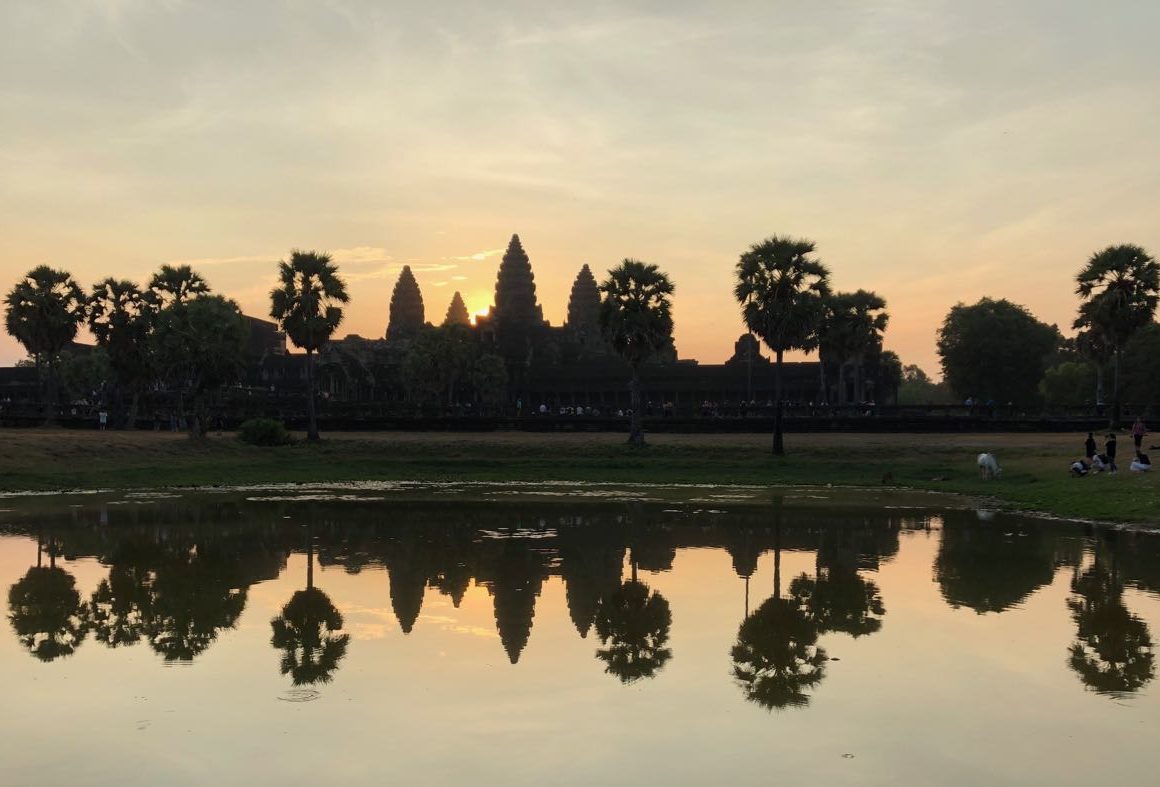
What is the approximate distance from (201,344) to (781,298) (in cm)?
3068

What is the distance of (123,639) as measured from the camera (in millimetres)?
12234

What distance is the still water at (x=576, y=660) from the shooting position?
8.23m

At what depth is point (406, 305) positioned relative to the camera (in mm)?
180750

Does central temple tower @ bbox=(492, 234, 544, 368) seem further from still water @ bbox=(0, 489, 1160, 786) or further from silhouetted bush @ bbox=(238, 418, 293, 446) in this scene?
still water @ bbox=(0, 489, 1160, 786)

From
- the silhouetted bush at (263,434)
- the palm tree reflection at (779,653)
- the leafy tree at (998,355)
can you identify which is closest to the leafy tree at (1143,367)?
the leafy tree at (998,355)

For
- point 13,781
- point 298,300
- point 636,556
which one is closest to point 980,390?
point 298,300

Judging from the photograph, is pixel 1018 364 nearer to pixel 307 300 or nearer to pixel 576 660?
pixel 307 300

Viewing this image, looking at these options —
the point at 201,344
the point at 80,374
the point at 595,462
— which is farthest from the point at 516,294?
the point at 595,462

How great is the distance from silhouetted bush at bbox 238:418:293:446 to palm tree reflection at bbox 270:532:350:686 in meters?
37.4

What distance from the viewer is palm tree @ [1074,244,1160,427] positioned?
5350 centimetres

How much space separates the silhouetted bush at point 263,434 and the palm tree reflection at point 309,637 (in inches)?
1472

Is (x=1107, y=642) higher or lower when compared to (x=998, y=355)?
lower

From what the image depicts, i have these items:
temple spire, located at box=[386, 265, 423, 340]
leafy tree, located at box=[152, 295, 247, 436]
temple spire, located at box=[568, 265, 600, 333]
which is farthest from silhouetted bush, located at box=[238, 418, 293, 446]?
temple spire, located at box=[386, 265, 423, 340]

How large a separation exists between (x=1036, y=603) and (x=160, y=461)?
37759mm
